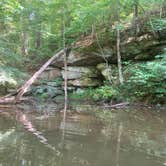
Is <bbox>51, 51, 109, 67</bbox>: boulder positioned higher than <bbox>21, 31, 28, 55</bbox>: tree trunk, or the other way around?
<bbox>21, 31, 28, 55</bbox>: tree trunk

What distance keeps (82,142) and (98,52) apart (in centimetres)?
958

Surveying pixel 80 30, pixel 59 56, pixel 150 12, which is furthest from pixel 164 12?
pixel 59 56

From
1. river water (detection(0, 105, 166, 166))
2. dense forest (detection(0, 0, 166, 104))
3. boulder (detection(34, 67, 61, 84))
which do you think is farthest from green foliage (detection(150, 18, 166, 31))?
river water (detection(0, 105, 166, 166))

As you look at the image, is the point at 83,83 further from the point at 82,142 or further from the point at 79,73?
the point at 82,142

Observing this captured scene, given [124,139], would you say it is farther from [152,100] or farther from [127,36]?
[127,36]

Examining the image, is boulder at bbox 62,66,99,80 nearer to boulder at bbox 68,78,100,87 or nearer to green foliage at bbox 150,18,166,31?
boulder at bbox 68,78,100,87

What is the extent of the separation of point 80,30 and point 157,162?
11.6 m

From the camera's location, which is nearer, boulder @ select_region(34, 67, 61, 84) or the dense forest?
the dense forest

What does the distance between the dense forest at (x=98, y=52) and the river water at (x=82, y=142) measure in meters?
4.19

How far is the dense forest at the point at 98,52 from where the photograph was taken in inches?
499

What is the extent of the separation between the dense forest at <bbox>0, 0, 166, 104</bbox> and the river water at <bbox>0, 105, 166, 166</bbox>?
419 centimetres

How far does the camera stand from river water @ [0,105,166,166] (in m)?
4.48

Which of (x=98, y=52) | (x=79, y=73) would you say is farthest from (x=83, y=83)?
(x=98, y=52)

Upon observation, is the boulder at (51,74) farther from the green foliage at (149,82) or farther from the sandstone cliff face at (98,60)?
the green foliage at (149,82)
